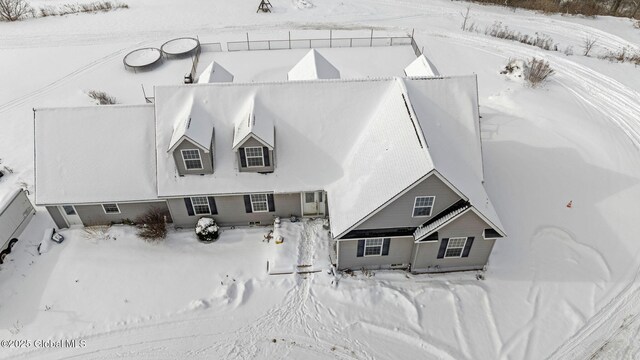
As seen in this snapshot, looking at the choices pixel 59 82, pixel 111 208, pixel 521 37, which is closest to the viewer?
pixel 111 208

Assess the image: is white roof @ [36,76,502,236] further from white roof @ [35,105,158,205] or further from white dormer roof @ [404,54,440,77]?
white dormer roof @ [404,54,440,77]

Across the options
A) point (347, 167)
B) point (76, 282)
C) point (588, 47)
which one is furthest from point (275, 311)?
point (588, 47)

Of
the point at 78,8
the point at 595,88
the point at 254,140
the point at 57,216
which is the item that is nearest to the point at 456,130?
the point at 254,140

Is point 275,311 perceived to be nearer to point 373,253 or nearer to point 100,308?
point 373,253

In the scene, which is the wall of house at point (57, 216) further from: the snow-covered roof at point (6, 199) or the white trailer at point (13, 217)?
the snow-covered roof at point (6, 199)

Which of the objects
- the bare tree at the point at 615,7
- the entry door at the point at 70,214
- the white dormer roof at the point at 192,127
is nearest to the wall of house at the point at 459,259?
the white dormer roof at the point at 192,127

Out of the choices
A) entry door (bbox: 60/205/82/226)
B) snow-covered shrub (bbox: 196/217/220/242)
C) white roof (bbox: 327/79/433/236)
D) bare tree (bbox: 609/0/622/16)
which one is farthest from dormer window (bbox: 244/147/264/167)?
bare tree (bbox: 609/0/622/16)

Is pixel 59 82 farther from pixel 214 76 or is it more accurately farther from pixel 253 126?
pixel 253 126
